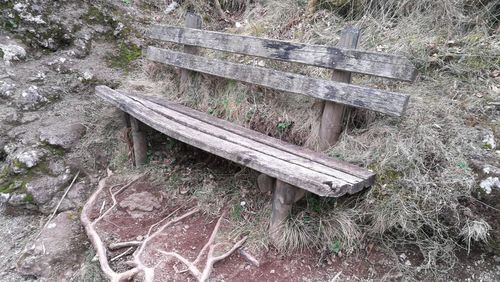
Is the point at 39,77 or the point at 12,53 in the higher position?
the point at 12,53

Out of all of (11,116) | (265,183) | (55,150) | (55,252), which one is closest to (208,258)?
(265,183)

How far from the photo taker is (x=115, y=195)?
3.38 m

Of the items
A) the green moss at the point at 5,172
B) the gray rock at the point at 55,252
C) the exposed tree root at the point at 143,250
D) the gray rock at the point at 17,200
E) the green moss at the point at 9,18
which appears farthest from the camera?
the green moss at the point at 9,18

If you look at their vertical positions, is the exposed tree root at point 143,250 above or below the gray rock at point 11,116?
below

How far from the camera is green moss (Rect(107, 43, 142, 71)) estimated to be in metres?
4.99

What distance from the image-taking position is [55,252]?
2.79 metres

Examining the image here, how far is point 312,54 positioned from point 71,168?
289cm

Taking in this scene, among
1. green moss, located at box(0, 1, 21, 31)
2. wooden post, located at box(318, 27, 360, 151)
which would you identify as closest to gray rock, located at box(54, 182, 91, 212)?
wooden post, located at box(318, 27, 360, 151)

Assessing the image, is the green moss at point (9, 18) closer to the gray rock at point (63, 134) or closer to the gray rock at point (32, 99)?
the gray rock at point (32, 99)

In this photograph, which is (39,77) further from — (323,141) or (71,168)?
(323,141)

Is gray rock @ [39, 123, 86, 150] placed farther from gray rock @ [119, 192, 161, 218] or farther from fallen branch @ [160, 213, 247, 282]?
fallen branch @ [160, 213, 247, 282]

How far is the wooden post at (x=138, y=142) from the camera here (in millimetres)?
3672

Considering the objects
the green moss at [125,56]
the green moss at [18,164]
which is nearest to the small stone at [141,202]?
the green moss at [18,164]

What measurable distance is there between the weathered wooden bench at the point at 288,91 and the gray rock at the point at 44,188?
84 centimetres
